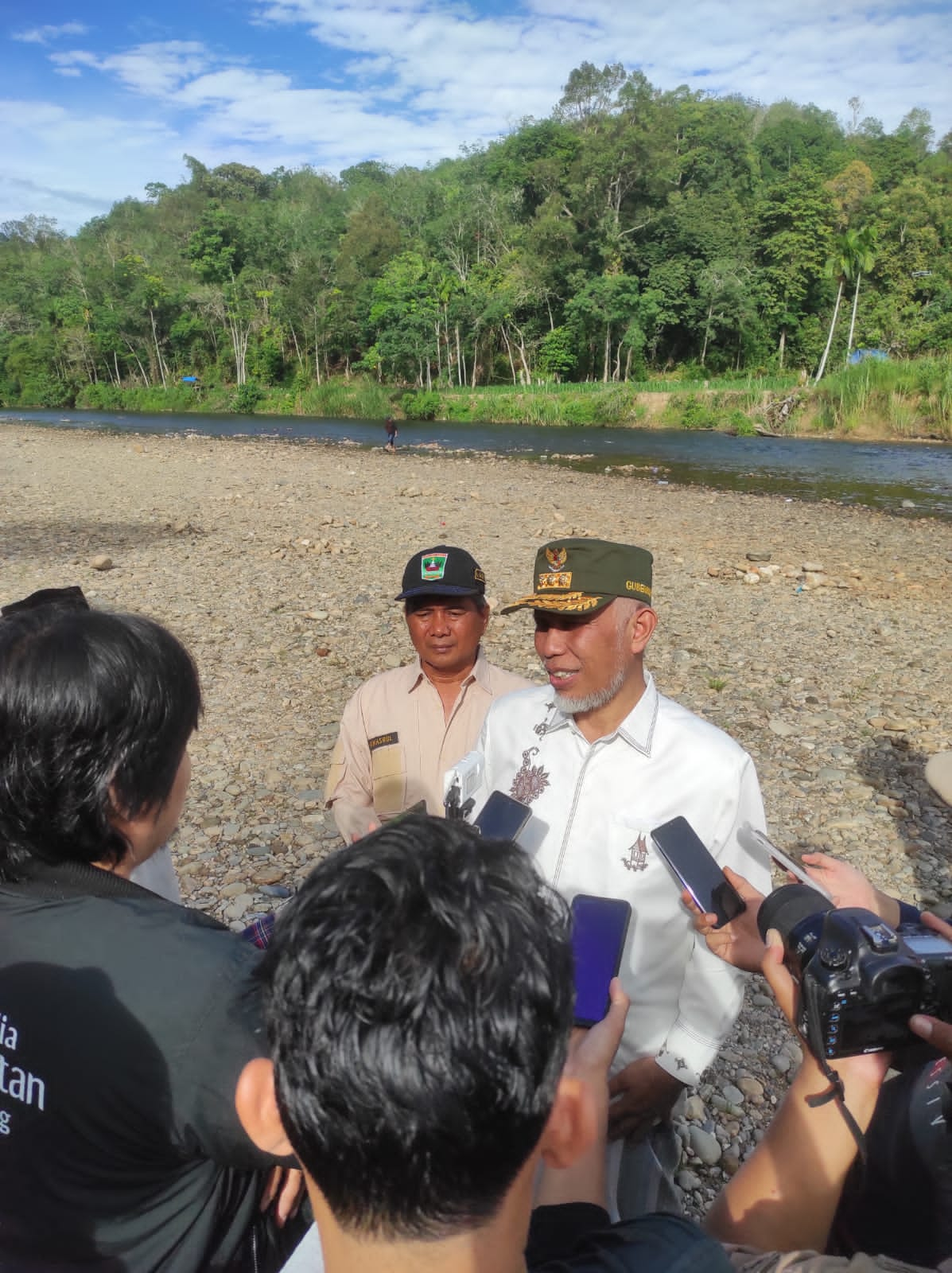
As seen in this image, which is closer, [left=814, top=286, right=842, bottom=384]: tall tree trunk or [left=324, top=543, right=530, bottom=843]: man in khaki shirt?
[left=324, top=543, right=530, bottom=843]: man in khaki shirt

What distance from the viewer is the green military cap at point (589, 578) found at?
2191 mm

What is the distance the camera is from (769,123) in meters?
93.0

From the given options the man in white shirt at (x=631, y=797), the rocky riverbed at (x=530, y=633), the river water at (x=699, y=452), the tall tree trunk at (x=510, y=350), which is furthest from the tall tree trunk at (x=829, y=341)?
the man in white shirt at (x=631, y=797)

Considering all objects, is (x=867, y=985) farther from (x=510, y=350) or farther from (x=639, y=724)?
(x=510, y=350)

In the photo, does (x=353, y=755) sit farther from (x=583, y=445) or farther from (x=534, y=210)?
(x=534, y=210)

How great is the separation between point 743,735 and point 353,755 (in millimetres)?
3608

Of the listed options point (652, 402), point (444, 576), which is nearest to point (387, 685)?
point (444, 576)

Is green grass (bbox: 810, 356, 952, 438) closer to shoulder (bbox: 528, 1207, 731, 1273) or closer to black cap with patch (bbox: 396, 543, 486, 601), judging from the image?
black cap with patch (bbox: 396, 543, 486, 601)

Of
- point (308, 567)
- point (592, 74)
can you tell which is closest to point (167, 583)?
point (308, 567)

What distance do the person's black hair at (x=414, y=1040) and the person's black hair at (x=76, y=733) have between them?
1.93 feet

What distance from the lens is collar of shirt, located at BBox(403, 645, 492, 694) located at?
9.78ft

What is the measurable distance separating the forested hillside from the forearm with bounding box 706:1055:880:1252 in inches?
1974

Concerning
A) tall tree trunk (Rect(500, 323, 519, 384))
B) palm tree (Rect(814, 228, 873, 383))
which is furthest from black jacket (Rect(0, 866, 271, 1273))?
tall tree trunk (Rect(500, 323, 519, 384))

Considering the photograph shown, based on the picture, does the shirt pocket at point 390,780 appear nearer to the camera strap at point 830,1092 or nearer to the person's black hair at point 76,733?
the person's black hair at point 76,733
